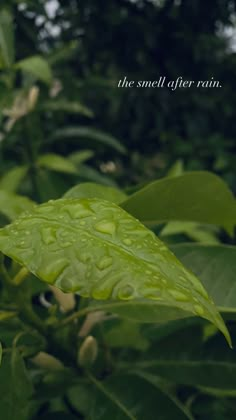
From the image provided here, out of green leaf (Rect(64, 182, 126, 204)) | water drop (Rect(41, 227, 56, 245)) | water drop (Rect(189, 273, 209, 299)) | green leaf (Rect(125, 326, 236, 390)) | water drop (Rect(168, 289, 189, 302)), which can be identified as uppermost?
water drop (Rect(168, 289, 189, 302))

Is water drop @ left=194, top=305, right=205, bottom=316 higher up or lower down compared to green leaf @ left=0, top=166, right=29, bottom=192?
higher up

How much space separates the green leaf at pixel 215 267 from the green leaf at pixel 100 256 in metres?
0.22

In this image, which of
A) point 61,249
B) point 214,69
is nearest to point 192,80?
point 214,69

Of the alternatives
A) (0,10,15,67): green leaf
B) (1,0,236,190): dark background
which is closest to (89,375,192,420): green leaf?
(0,10,15,67): green leaf

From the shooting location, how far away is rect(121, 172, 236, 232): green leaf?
0.67 metres

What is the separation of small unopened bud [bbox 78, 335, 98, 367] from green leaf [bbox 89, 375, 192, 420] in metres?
0.03

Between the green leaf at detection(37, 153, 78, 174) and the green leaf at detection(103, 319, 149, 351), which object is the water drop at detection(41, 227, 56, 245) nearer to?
the green leaf at detection(103, 319, 149, 351)

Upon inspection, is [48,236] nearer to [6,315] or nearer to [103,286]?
[103,286]

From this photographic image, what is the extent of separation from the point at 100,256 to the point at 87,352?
1.21 ft

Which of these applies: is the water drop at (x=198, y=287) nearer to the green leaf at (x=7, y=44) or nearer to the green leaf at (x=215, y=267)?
the green leaf at (x=215, y=267)

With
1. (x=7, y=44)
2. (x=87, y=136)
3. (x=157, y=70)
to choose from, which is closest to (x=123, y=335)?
(x=7, y=44)

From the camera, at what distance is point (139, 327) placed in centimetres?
99

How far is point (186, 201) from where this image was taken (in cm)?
69

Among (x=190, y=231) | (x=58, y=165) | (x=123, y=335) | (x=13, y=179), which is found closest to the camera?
(x=123, y=335)
